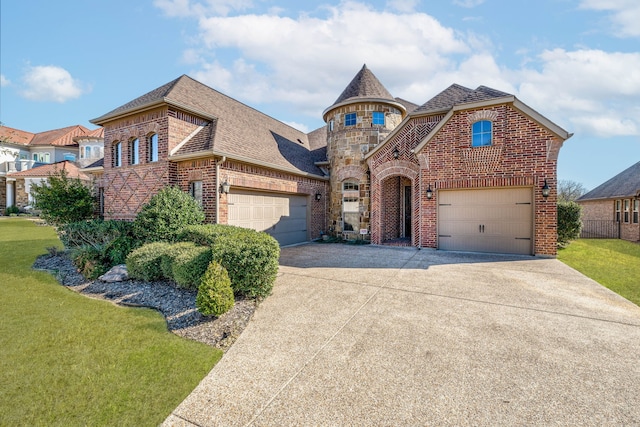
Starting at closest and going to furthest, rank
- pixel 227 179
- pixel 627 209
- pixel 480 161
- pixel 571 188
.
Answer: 1. pixel 227 179
2. pixel 480 161
3. pixel 627 209
4. pixel 571 188

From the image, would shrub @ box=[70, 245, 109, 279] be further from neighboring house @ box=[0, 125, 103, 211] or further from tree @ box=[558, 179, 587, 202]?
tree @ box=[558, 179, 587, 202]

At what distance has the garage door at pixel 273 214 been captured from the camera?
10009 mm

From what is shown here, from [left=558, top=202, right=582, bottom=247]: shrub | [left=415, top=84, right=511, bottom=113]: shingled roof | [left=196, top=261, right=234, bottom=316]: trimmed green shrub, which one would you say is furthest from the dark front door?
[left=196, top=261, right=234, bottom=316]: trimmed green shrub

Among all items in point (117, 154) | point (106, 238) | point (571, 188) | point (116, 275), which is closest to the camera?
point (116, 275)

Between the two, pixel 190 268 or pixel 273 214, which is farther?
pixel 273 214

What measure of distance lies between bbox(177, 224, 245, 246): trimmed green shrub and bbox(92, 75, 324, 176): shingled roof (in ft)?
8.37

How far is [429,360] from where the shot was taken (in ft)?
11.2

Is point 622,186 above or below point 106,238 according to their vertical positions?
above

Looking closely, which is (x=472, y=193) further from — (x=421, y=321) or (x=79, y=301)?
(x=79, y=301)

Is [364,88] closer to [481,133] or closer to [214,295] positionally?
[481,133]

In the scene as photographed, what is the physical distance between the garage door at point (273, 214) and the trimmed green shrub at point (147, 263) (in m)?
3.10

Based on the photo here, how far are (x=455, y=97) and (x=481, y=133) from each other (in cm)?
271

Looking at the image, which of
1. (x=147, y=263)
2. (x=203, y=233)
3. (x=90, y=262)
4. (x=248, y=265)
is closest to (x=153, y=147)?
(x=90, y=262)

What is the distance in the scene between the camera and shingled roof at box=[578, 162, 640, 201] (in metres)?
15.8
